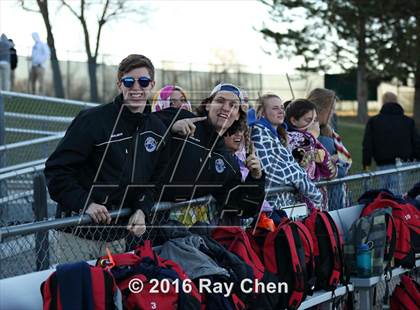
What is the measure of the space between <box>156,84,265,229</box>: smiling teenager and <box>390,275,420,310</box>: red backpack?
83.4 inches

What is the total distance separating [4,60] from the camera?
1062cm

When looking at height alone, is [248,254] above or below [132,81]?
below

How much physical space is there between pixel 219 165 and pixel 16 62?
8.40 metres

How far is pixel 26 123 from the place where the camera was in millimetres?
13375

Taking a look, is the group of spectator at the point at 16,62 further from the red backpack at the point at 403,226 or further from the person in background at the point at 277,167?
the red backpack at the point at 403,226

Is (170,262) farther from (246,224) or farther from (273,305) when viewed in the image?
(246,224)

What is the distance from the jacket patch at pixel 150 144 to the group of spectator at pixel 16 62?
5619 mm

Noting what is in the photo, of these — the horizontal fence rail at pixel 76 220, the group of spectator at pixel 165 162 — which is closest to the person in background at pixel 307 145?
the group of spectator at pixel 165 162

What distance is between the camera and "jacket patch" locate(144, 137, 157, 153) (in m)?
5.10

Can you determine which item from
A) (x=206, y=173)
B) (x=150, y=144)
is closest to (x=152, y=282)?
(x=150, y=144)

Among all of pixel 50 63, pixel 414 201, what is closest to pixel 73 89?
pixel 50 63

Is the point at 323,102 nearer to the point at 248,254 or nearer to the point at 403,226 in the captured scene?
the point at 403,226

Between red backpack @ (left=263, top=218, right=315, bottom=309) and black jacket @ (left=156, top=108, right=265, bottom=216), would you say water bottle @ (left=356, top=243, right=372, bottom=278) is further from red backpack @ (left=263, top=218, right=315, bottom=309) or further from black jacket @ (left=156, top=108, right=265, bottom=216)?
black jacket @ (left=156, top=108, right=265, bottom=216)

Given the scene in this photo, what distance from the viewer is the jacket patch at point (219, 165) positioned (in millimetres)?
5453
